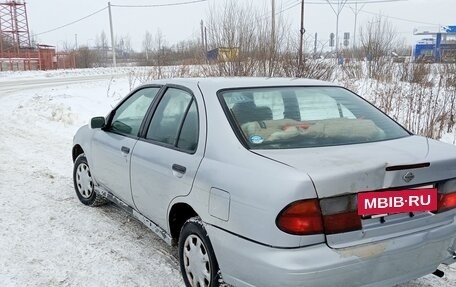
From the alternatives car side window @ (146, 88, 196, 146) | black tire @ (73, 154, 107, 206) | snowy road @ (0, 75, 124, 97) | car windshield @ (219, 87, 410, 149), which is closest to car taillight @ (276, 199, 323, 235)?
car windshield @ (219, 87, 410, 149)

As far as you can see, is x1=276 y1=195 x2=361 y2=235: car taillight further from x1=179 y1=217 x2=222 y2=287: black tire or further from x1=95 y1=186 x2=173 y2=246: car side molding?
x1=95 y1=186 x2=173 y2=246: car side molding

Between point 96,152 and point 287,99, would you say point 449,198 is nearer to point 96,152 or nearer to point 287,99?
point 287,99

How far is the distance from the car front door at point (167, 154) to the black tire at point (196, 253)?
247 millimetres

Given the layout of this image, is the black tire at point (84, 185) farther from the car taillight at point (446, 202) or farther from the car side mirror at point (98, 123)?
the car taillight at point (446, 202)

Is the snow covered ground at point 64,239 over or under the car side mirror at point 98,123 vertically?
under

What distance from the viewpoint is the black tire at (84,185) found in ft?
15.8

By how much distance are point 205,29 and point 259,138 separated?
30.5 ft

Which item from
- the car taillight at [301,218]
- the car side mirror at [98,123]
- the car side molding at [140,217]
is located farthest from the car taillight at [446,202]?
the car side mirror at [98,123]

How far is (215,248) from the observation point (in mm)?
2576

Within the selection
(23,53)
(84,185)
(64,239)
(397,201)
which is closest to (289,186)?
(397,201)

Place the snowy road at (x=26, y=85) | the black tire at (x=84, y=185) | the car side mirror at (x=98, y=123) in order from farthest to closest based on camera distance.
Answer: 1. the snowy road at (x=26, y=85)
2. the black tire at (x=84, y=185)
3. the car side mirror at (x=98, y=123)

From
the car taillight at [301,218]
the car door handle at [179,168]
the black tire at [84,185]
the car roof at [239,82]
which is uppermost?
the car roof at [239,82]

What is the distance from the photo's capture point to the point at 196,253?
2.86 meters

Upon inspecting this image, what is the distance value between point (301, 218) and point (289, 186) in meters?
0.18
